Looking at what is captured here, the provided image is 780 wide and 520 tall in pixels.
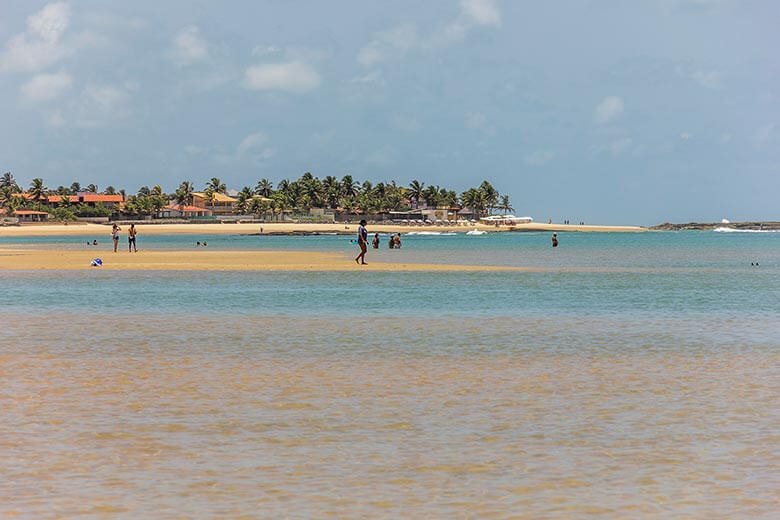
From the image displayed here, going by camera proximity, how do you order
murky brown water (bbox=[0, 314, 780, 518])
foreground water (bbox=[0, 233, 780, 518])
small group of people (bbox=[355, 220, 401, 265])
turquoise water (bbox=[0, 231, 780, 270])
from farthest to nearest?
turquoise water (bbox=[0, 231, 780, 270])
small group of people (bbox=[355, 220, 401, 265])
foreground water (bbox=[0, 233, 780, 518])
murky brown water (bbox=[0, 314, 780, 518])

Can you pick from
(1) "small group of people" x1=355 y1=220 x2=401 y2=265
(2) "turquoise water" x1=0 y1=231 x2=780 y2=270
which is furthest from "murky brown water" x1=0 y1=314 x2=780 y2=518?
(2) "turquoise water" x1=0 y1=231 x2=780 y2=270

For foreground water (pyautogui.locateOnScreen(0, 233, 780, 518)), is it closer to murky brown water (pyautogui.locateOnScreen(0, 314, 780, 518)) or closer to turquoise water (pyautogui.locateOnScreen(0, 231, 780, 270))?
murky brown water (pyautogui.locateOnScreen(0, 314, 780, 518))

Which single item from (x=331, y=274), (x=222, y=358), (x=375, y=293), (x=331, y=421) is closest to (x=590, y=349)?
(x=222, y=358)

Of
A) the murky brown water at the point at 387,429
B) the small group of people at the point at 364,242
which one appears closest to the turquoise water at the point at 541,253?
the small group of people at the point at 364,242

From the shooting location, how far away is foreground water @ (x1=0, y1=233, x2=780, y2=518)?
9602 millimetres

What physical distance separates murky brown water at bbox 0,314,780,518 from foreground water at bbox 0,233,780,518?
1.7 inches

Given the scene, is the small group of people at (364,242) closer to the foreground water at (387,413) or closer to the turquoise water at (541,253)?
the turquoise water at (541,253)

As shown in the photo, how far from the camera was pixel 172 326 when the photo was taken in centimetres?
2541

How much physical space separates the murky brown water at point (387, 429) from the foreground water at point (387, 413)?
42 millimetres

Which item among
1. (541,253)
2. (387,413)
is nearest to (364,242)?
(541,253)

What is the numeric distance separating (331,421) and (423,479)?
3178 mm

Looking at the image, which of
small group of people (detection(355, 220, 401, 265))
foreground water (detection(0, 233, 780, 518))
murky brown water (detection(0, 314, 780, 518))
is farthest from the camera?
small group of people (detection(355, 220, 401, 265))

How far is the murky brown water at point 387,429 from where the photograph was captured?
373 inches

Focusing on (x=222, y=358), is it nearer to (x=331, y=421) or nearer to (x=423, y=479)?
(x=331, y=421)
